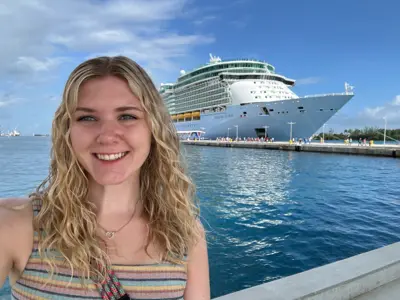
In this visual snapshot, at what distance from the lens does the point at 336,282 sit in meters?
2.04

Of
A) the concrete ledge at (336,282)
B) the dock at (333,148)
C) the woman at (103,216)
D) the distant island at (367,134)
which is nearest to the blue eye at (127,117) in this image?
the woman at (103,216)

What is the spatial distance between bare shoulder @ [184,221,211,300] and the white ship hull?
1379 inches

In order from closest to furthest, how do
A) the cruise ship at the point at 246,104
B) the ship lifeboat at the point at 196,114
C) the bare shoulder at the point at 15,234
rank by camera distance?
1. the bare shoulder at the point at 15,234
2. the cruise ship at the point at 246,104
3. the ship lifeboat at the point at 196,114

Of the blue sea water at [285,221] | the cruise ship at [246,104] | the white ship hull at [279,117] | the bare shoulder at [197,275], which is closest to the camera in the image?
the bare shoulder at [197,275]

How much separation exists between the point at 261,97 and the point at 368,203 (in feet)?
102

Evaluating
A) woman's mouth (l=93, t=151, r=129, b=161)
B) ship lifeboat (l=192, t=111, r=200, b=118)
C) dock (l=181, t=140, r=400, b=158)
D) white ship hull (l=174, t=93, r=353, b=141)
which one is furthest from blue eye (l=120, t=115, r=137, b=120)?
ship lifeboat (l=192, t=111, r=200, b=118)

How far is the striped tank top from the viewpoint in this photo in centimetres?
88

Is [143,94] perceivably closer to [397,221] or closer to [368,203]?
[397,221]

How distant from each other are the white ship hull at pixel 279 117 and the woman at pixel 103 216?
35.1m

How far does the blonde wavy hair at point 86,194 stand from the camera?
92 centimetres

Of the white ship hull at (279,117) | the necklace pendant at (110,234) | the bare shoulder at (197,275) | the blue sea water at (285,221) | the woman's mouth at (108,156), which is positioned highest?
the white ship hull at (279,117)

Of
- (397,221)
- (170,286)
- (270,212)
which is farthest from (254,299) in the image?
(397,221)

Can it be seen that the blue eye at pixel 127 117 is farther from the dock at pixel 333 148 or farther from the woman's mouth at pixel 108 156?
the dock at pixel 333 148

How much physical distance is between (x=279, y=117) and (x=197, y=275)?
37497 mm
